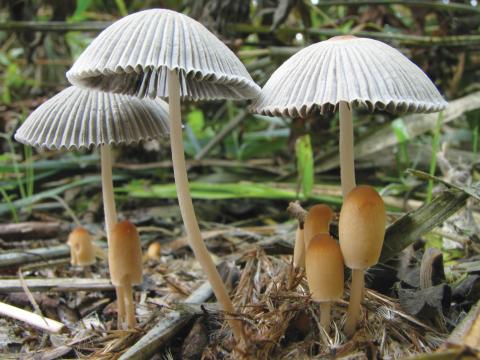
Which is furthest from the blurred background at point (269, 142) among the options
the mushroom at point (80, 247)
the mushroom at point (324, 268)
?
the mushroom at point (324, 268)

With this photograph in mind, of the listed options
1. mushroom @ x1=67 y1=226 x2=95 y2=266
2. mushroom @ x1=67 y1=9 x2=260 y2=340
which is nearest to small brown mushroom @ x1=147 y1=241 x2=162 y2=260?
mushroom @ x1=67 y1=226 x2=95 y2=266

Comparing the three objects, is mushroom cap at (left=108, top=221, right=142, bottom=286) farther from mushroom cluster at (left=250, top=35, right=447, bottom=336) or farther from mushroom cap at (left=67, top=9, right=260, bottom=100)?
mushroom cluster at (left=250, top=35, right=447, bottom=336)

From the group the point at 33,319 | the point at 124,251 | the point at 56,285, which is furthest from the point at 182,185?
the point at 56,285

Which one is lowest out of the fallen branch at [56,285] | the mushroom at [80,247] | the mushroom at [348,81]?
the fallen branch at [56,285]

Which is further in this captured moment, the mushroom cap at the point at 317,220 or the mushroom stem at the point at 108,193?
the mushroom stem at the point at 108,193

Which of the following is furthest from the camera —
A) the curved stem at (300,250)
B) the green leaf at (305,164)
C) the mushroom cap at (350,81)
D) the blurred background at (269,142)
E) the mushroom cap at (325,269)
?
the blurred background at (269,142)

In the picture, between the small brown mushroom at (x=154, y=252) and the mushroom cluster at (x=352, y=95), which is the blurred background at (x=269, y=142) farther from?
the mushroom cluster at (x=352, y=95)
